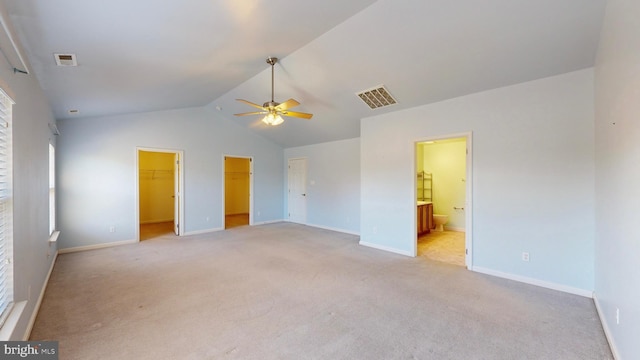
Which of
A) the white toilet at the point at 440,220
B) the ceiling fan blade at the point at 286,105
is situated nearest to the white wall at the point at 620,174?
the ceiling fan blade at the point at 286,105

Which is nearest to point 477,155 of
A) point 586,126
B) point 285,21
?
point 586,126

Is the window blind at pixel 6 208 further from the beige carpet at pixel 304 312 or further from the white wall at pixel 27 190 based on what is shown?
the beige carpet at pixel 304 312

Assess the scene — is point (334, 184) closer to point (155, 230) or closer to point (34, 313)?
point (155, 230)

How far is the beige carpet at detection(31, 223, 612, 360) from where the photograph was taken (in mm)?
2102

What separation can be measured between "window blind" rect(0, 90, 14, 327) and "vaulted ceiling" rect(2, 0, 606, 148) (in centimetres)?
69

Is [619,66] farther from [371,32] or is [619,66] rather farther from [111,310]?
[111,310]

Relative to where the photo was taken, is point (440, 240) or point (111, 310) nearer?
point (111, 310)

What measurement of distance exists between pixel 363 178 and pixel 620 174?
3574 mm

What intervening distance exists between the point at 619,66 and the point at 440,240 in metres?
4.39

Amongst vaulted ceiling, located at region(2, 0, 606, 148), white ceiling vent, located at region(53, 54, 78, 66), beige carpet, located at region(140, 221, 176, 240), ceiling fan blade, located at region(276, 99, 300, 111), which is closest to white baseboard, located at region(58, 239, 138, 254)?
beige carpet, located at region(140, 221, 176, 240)

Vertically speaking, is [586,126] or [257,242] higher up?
[586,126]

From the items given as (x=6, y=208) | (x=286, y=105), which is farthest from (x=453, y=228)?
(x=6, y=208)

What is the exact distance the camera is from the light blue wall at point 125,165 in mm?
4973

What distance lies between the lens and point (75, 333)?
2297mm
